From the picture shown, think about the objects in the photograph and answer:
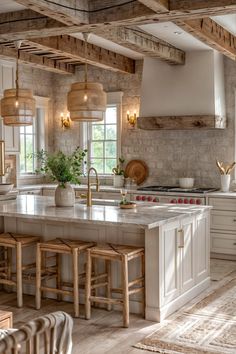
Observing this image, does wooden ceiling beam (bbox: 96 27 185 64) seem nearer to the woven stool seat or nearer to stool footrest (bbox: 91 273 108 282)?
the woven stool seat

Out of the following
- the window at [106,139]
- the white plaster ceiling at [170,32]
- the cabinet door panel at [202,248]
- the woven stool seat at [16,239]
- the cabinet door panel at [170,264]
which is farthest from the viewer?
the window at [106,139]

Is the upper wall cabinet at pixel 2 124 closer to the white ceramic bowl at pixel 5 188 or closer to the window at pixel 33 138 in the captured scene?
the window at pixel 33 138

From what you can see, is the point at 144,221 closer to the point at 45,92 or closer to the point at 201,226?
the point at 201,226

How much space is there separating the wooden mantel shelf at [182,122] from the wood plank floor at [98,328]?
11.5 feet

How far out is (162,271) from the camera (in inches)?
190

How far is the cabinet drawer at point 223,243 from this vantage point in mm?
7352

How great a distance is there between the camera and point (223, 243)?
7.42m

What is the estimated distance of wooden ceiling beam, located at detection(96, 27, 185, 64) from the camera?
5.98m

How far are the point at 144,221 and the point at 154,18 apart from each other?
1.87m

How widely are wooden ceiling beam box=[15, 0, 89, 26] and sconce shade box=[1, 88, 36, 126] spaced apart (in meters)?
0.90

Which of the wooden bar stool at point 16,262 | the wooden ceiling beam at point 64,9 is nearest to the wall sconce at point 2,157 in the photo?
the wooden bar stool at point 16,262

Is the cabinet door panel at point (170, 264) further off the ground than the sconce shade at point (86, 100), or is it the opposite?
the sconce shade at point (86, 100)

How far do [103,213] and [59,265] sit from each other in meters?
0.76

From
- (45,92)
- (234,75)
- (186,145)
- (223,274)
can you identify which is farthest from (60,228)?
(45,92)
